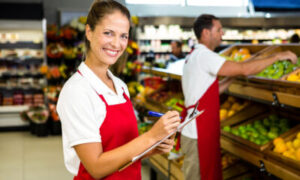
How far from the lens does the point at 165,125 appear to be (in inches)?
53.6

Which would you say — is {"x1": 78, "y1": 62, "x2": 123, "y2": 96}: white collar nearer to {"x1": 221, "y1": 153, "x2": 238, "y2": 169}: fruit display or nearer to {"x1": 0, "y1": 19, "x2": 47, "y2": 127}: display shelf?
{"x1": 221, "y1": 153, "x2": 238, "y2": 169}: fruit display

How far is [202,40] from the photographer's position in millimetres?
3416

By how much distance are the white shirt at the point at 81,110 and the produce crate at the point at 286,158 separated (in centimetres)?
161

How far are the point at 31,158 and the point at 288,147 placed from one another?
4843mm

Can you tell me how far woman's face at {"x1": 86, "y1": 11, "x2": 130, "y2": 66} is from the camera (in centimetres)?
151

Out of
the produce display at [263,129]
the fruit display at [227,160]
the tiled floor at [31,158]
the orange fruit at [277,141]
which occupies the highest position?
the orange fruit at [277,141]

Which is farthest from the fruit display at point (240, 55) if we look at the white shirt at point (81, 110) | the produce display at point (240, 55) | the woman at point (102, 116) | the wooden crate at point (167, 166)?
the white shirt at point (81, 110)

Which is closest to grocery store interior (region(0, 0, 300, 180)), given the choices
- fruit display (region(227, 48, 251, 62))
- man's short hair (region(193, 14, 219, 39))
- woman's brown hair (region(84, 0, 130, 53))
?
fruit display (region(227, 48, 251, 62))

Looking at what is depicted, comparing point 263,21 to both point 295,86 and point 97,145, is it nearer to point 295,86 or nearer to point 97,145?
point 295,86

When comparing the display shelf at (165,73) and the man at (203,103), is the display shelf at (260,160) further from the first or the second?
the display shelf at (165,73)

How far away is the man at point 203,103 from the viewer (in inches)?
128

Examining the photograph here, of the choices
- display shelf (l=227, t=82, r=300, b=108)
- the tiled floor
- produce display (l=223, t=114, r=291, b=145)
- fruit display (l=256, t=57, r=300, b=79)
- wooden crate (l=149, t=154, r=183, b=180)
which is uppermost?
fruit display (l=256, t=57, r=300, b=79)

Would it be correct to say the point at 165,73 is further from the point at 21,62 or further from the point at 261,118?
the point at 21,62

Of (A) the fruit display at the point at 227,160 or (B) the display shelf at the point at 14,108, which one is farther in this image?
(B) the display shelf at the point at 14,108
